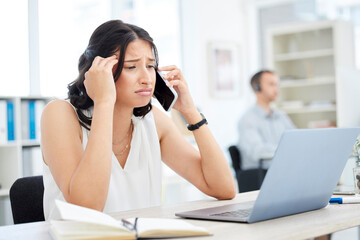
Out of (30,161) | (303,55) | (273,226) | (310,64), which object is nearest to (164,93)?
(273,226)

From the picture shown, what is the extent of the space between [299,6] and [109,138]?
662 centimetres

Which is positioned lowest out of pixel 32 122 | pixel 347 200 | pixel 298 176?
pixel 347 200

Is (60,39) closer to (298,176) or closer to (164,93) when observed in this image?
(164,93)

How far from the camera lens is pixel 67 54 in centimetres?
493

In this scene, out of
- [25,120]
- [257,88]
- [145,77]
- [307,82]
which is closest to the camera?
[145,77]

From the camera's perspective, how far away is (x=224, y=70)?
6.82m

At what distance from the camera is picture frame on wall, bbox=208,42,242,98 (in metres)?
6.60

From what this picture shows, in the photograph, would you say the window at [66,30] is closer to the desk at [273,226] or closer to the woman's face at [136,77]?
the woman's face at [136,77]

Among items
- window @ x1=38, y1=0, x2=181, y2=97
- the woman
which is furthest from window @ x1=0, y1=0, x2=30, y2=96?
the woman

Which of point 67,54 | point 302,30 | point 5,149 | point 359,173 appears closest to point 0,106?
point 5,149

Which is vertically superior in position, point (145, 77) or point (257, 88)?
point (257, 88)

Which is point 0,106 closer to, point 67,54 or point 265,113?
point 67,54

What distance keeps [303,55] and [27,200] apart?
5568 mm

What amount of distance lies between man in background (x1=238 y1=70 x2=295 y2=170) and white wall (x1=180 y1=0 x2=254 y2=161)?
1.23m
